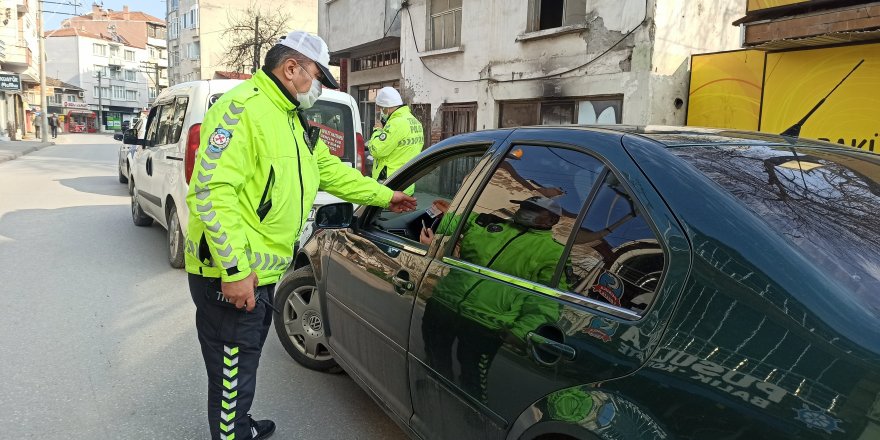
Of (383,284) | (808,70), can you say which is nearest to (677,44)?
(808,70)

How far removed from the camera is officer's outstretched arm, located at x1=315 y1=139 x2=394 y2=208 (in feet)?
9.45

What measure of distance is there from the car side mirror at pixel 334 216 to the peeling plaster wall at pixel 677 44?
6755mm

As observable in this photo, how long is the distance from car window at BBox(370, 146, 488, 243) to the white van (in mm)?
2066

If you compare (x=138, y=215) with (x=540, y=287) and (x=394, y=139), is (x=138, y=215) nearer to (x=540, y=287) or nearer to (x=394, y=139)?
(x=394, y=139)

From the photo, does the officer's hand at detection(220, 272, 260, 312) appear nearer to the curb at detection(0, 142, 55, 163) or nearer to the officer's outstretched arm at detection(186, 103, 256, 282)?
the officer's outstretched arm at detection(186, 103, 256, 282)

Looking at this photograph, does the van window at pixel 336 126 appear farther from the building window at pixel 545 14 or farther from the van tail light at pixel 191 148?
the building window at pixel 545 14

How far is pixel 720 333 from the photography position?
1320 mm

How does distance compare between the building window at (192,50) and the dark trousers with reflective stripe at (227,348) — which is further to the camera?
the building window at (192,50)

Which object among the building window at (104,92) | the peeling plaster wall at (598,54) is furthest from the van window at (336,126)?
the building window at (104,92)

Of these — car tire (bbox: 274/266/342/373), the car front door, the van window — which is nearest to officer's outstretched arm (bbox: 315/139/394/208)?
the car front door

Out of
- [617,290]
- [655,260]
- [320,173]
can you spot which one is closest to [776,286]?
[655,260]

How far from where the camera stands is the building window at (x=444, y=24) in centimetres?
1291

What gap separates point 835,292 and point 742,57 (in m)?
7.90

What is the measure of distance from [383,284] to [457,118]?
1077 cm
